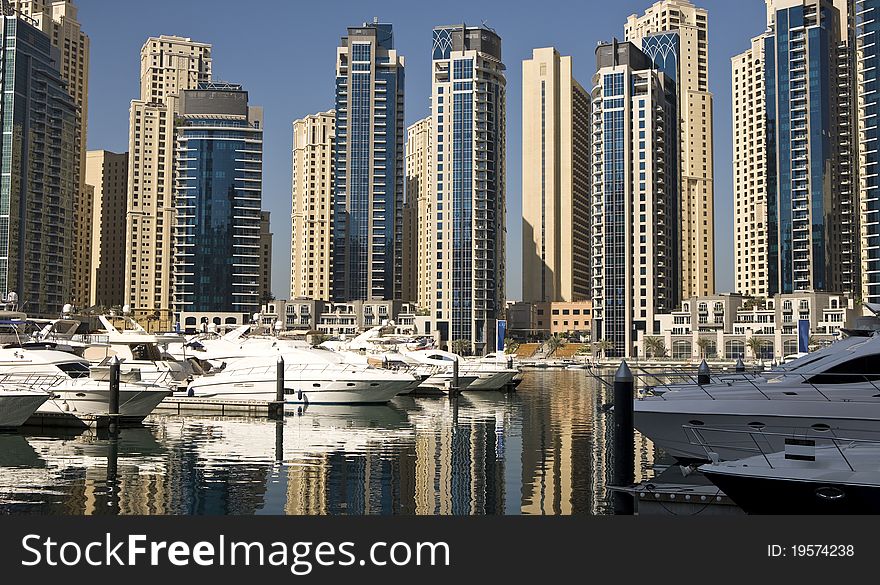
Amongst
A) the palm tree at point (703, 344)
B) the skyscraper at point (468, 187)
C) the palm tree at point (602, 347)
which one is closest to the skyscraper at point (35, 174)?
the skyscraper at point (468, 187)

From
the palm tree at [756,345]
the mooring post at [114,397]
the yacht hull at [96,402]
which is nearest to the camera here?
the mooring post at [114,397]

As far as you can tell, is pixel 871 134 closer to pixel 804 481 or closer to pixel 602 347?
pixel 602 347

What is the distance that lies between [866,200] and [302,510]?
11664 centimetres

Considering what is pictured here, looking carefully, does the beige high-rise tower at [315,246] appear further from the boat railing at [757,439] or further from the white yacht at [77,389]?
the boat railing at [757,439]

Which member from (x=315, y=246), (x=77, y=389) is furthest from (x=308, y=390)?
(x=315, y=246)

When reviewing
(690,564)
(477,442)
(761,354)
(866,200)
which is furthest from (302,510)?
(761,354)

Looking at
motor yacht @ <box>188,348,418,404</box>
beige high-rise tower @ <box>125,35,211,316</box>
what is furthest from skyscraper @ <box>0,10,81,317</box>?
motor yacht @ <box>188,348,418,404</box>

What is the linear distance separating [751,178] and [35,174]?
12725cm

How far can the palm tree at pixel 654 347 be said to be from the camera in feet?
476

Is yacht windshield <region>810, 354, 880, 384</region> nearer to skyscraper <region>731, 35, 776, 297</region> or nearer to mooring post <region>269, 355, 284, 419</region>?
mooring post <region>269, 355, 284, 419</region>

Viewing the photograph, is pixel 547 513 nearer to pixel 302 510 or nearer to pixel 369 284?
pixel 302 510

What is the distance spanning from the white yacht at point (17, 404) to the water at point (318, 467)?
652 mm

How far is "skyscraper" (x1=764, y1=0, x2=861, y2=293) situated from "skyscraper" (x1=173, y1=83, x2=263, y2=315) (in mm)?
92771

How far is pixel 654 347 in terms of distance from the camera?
478 ft
